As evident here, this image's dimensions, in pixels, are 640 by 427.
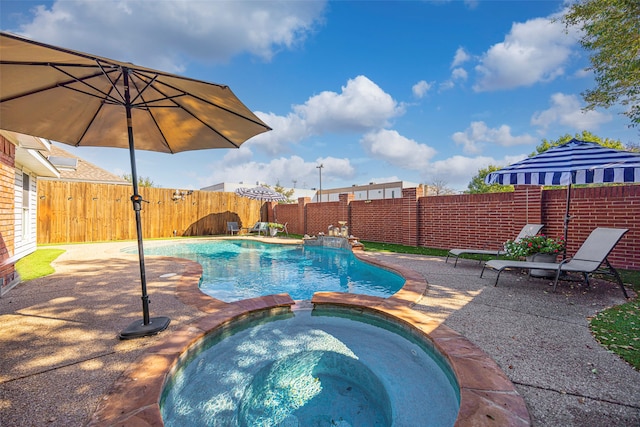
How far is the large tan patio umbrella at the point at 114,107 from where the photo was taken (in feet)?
7.57

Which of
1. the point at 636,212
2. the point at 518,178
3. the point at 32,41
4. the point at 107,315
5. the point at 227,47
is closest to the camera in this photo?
the point at 32,41

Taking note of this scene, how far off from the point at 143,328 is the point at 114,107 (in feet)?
9.52

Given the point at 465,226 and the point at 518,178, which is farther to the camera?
the point at 465,226

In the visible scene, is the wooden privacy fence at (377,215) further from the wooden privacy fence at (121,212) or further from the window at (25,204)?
the window at (25,204)

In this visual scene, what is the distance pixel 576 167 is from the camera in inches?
177

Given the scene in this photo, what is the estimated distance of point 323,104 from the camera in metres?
17.4

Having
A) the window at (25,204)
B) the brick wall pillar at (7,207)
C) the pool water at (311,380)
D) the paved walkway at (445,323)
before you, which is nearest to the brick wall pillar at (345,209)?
the paved walkway at (445,323)

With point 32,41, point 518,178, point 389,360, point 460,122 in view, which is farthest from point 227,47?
point 460,122

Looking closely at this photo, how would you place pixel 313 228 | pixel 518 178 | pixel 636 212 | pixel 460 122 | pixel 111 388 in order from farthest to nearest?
1. pixel 460 122
2. pixel 313 228
3. pixel 636 212
4. pixel 518 178
5. pixel 111 388

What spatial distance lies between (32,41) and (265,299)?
360cm

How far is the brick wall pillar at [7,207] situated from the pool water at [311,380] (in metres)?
4.58

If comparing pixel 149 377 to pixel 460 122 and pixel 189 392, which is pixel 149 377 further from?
pixel 460 122

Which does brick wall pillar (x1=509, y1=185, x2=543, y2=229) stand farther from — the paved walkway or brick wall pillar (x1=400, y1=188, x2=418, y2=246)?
brick wall pillar (x1=400, y1=188, x2=418, y2=246)

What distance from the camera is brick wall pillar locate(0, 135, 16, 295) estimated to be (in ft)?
16.0
